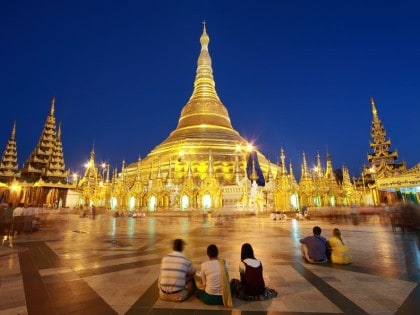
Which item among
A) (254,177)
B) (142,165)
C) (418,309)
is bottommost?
(418,309)

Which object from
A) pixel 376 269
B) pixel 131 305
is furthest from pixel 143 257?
pixel 376 269

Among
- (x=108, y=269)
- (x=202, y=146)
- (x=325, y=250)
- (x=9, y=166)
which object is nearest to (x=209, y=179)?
(x=202, y=146)

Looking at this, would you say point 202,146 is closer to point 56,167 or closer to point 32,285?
point 56,167

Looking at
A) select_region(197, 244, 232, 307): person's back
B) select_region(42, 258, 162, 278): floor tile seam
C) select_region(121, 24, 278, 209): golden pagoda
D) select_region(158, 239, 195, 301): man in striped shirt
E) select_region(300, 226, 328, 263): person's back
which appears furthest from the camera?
select_region(121, 24, 278, 209): golden pagoda

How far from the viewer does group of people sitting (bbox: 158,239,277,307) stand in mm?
4039

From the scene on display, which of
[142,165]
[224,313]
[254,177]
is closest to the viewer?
[224,313]

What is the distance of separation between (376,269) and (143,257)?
5.68 m

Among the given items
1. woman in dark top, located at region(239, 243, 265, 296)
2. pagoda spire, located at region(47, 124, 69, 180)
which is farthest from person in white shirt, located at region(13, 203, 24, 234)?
pagoda spire, located at region(47, 124, 69, 180)

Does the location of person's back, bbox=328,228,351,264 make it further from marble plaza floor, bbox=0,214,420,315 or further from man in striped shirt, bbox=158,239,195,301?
man in striped shirt, bbox=158,239,195,301

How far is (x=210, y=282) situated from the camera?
408 cm

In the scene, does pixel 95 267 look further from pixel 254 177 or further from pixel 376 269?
pixel 254 177

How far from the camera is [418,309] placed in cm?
376

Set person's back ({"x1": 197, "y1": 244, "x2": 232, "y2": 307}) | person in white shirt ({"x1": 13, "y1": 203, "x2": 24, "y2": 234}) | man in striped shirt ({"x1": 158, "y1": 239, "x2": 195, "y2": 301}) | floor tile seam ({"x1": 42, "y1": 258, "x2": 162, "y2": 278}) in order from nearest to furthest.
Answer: person's back ({"x1": 197, "y1": 244, "x2": 232, "y2": 307}), man in striped shirt ({"x1": 158, "y1": 239, "x2": 195, "y2": 301}), floor tile seam ({"x1": 42, "y1": 258, "x2": 162, "y2": 278}), person in white shirt ({"x1": 13, "y1": 203, "x2": 24, "y2": 234})

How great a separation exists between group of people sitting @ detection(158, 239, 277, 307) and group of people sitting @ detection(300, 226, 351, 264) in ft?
8.76
